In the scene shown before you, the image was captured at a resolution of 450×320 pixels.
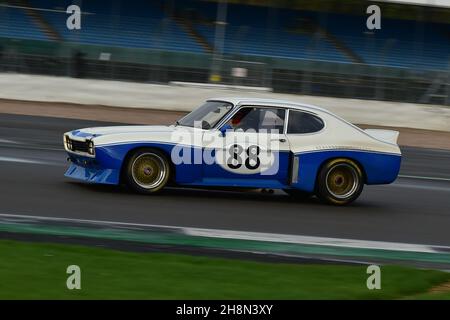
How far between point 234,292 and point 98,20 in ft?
77.6

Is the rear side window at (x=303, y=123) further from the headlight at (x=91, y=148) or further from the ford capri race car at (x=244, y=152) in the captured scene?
the headlight at (x=91, y=148)

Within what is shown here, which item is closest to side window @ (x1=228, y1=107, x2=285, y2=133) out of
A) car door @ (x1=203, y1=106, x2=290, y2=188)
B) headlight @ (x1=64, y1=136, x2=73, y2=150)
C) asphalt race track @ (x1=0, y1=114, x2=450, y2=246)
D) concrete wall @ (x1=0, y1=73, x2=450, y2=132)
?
car door @ (x1=203, y1=106, x2=290, y2=188)

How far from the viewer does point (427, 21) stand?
33031 mm

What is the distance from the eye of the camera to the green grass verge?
6.86 metres

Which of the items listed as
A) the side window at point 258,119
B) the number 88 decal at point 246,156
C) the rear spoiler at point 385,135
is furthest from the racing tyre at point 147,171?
the rear spoiler at point 385,135

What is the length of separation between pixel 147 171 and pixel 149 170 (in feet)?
0.09

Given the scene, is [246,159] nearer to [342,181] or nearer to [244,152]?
[244,152]

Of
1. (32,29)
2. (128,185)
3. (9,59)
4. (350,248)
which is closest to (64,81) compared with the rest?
(9,59)

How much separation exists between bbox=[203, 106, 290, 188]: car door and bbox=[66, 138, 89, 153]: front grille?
4.83 ft

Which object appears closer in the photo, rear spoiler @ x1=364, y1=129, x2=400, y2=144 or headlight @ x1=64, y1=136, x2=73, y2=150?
headlight @ x1=64, y1=136, x2=73, y2=150

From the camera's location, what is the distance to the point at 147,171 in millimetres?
11445

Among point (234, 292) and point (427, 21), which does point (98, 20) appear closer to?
point (427, 21)

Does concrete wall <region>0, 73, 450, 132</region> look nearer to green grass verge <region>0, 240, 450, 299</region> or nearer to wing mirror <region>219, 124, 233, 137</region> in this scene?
wing mirror <region>219, 124, 233, 137</region>

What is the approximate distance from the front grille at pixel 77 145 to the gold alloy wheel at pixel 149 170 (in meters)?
0.63
